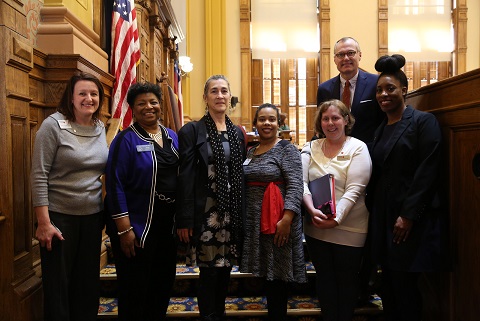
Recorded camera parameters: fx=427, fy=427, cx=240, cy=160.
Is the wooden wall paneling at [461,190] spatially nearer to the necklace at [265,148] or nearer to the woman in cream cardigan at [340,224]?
the woman in cream cardigan at [340,224]

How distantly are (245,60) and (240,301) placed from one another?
28.8 feet

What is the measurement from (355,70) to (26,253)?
7.89 ft

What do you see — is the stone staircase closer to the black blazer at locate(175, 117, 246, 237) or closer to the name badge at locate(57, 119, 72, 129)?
the black blazer at locate(175, 117, 246, 237)

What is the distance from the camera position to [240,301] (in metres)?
3.09

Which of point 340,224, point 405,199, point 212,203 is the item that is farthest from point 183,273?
point 405,199

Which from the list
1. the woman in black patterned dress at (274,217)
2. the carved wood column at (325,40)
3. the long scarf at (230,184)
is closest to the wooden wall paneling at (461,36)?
the carved wood column at (325,40)

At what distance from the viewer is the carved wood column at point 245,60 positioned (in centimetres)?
1102

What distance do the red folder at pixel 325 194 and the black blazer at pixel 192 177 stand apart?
42 cm

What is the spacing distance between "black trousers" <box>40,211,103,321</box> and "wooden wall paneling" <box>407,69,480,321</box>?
1988mm

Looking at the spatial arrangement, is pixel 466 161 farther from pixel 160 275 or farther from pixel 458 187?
pixel 160 275

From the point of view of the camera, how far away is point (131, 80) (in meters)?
4.18

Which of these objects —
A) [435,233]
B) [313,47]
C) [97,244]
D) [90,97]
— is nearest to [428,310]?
[435,233]

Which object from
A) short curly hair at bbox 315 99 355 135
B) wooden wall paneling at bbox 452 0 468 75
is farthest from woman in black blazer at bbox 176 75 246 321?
wooden wall paneling at bbox 452 0 468 75

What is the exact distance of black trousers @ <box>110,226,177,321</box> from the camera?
238cm
